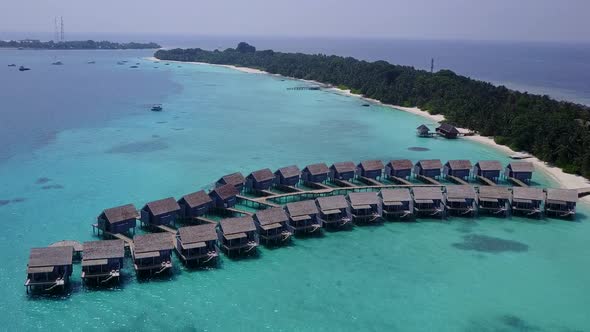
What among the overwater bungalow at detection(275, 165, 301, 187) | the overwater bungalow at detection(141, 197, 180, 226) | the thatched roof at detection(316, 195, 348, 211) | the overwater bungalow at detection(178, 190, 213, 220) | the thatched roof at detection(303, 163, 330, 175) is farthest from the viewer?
the thatched roof at detection(303, 163, 330, 175)

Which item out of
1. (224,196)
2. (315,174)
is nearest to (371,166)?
(315,174)

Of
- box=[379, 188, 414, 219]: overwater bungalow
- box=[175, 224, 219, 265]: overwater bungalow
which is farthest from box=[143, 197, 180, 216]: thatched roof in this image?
box=[379, 188, 414, 219]: overwater bungalow

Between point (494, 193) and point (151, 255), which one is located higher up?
point (494, 193)

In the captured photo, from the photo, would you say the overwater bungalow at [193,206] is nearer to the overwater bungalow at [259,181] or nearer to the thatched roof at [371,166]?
the overwater bungalow at [259,181]

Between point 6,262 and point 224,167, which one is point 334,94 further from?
point 6,262

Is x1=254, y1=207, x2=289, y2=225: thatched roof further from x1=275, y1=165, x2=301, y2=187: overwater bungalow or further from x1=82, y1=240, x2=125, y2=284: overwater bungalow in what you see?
x1=82, y1=240, x2=125, y2=284: overwater bungalow

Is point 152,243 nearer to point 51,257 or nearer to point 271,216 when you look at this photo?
point 51,257
